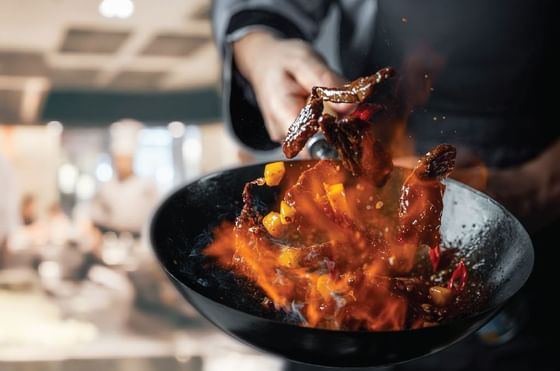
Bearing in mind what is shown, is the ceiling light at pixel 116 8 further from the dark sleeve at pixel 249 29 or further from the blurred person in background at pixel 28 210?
the dark sleeve at pixel 249 29

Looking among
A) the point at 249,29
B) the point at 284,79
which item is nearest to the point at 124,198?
the point at 249,29

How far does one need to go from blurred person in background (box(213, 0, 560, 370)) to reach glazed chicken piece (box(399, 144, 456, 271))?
522 mm

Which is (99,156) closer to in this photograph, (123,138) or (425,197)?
(123,138)

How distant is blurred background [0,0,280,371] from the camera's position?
3430 millimetres

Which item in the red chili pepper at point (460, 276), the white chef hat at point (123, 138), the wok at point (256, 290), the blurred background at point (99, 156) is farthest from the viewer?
the white chef hat at point (123, 138)

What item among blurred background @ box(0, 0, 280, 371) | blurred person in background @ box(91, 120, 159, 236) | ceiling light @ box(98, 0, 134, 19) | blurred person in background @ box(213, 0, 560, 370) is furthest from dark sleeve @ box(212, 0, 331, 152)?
blurred person in background @ box(91, 120, 159, 236)

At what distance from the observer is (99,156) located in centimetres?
416

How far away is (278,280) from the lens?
2.84 feet

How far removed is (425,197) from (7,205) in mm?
3770

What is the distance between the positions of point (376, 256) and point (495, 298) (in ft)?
0.61

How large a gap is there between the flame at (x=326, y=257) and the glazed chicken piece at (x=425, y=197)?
0.04 meters

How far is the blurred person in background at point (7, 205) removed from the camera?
3.83 metres

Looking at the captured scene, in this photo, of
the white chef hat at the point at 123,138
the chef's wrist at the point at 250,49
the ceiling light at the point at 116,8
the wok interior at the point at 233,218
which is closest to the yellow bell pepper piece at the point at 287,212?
the wok interior at the point at 233,218

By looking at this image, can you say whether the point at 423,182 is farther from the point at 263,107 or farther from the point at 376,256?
the point at 263,107
